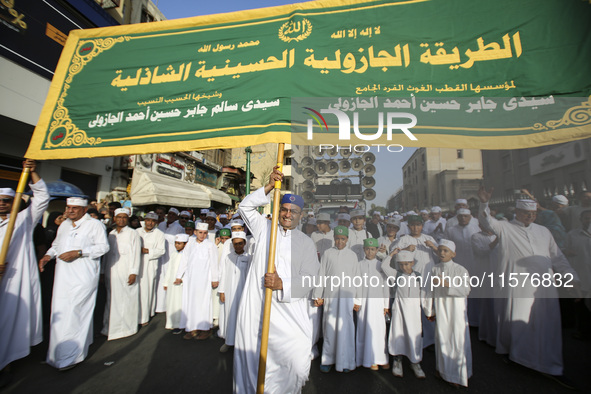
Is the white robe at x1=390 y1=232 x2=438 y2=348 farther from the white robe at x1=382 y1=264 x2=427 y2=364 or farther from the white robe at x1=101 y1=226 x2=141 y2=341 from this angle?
the white robe at x1=101 y1=226 x2=141 y2=341

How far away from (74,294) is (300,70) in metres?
3.63

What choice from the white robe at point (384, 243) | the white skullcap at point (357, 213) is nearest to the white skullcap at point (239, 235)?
the white skullcap at point (357, 213)

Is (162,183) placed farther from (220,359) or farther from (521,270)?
(521,270)

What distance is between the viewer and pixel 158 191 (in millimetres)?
9828

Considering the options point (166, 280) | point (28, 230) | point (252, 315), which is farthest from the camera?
point (166, 280)

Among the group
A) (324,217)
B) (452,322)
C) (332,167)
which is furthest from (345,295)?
(332,167)

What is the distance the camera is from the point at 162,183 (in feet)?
34.8

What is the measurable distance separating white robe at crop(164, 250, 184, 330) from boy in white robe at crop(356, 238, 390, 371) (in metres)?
2.93

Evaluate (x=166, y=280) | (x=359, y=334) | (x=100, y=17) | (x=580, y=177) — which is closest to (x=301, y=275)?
(x=359, y=334)

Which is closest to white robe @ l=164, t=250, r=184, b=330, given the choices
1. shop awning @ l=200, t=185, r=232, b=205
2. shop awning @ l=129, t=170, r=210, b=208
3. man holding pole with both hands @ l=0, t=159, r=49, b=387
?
man holding pole with both hands @ l=0, t=159, r=49, b=387

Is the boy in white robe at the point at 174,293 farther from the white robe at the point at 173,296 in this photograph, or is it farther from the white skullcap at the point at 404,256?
the white skullcap at the point at 404,256

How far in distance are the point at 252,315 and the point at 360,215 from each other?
1.62 m

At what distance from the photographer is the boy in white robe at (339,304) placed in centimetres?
292

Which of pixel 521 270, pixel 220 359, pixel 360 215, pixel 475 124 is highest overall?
pixel 475 124
